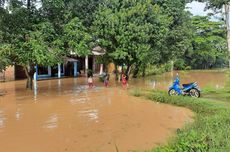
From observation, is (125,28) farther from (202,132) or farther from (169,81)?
(202,132)

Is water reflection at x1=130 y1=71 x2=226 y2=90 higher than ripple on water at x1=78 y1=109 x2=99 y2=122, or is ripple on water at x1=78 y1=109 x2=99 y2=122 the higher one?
water reflection at x1=130 y1=71 x2=226 y2=90

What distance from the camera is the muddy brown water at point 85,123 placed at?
9.67 meters

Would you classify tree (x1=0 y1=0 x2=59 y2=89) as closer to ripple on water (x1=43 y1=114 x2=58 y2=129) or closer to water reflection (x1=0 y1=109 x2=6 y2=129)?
water reflection (x1=0 y1=109 x2=6 y2=129)

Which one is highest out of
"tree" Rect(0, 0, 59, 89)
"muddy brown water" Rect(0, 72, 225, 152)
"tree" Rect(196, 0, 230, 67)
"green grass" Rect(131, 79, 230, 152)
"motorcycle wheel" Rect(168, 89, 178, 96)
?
"tree" Rect(196, 0, 230, 67)

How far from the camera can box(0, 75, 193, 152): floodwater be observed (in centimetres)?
966

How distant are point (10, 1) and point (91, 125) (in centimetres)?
1124

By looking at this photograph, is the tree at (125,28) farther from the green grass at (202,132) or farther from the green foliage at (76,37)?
the green grass at (202,132)

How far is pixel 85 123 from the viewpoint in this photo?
41.1 feet

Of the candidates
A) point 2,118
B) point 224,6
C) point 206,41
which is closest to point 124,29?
point 224,6

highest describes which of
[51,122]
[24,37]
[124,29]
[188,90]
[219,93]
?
[124,29]

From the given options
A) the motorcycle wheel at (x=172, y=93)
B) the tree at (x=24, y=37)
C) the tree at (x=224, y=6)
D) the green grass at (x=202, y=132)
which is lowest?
the green grass at (x=202, y=132)

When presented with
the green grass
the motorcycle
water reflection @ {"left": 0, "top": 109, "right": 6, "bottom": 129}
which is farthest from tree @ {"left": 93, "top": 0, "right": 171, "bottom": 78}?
water reflection @ {"left": 0, "top": 109, "right": 6, "bottom": 129}

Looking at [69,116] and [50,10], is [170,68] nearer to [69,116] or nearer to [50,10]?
[50,10]

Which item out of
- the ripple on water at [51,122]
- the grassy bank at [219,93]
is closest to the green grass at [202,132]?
the grassy bank at [219,93]
